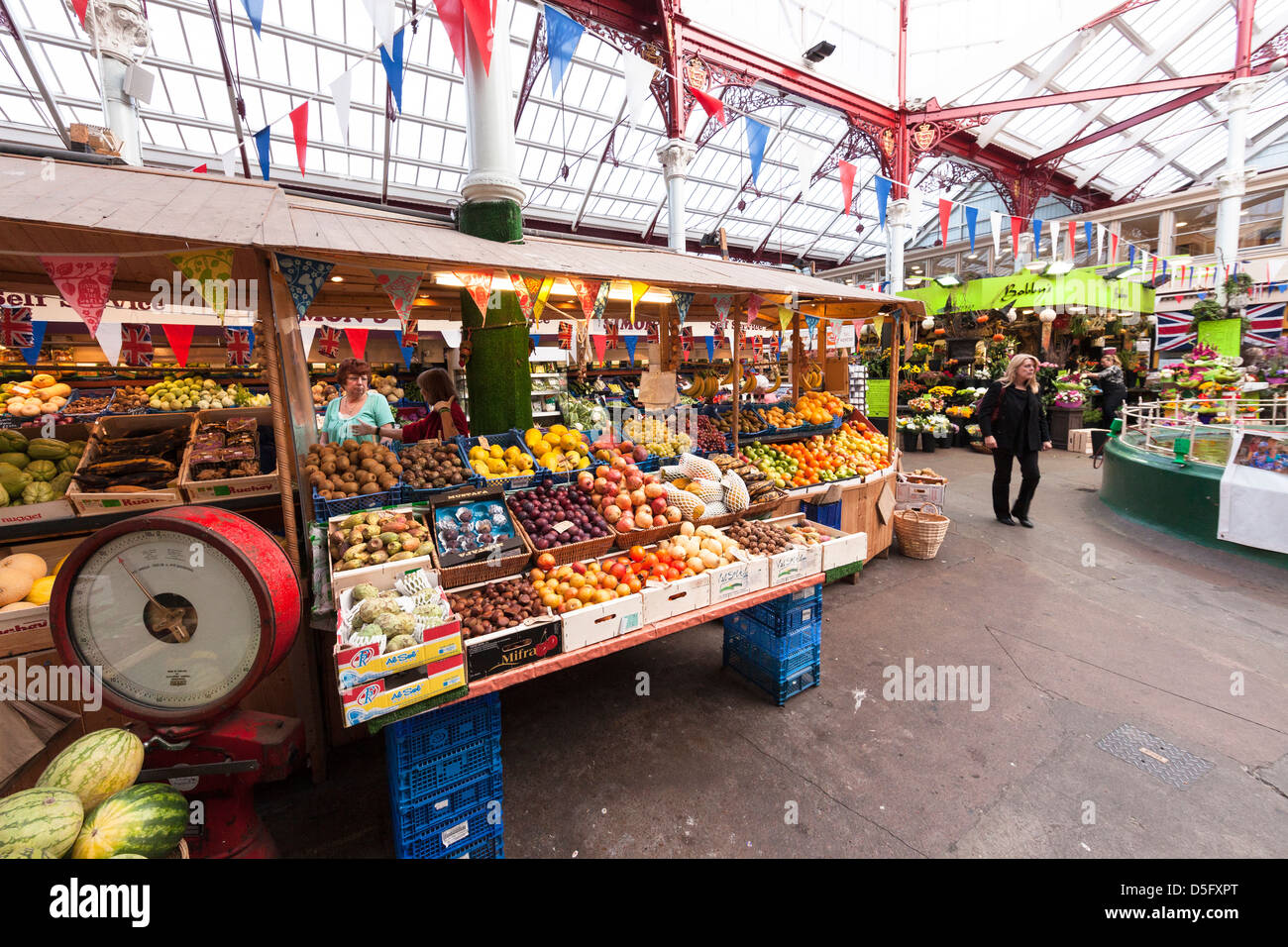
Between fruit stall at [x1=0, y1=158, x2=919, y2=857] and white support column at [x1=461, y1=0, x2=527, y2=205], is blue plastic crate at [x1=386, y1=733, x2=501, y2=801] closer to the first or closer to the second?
fruit stall at [x1=0, y1=158, x2=919, y2=857]

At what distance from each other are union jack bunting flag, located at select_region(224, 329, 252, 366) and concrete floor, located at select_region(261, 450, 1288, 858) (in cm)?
801

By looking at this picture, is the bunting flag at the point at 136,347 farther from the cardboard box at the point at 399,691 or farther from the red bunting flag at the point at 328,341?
the cardboard box at the point at 399,691

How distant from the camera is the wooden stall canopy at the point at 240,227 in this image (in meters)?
2.20

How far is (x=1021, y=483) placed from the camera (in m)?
6.55

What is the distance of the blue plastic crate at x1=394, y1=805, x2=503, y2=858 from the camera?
2.09 metres

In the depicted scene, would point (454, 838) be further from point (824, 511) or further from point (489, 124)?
point (489, 124)

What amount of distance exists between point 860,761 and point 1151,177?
3131 cm

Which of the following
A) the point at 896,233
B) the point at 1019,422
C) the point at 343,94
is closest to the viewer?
the point at 343,94

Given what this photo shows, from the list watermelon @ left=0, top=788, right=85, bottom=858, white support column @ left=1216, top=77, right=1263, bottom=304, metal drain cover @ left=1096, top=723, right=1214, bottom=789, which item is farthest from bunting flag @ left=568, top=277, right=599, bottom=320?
white support column @ left=1216, top=77, right=1263, bottom=304

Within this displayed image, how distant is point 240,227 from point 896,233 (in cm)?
1611

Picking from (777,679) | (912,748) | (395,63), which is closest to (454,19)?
(395,63)

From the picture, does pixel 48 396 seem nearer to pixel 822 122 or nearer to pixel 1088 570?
pixel 1088 570

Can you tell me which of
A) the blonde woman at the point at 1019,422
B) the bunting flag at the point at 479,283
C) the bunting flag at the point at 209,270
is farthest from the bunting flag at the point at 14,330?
the blonde woman at the point at 1019,422

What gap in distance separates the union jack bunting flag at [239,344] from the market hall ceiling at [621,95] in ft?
15.0
